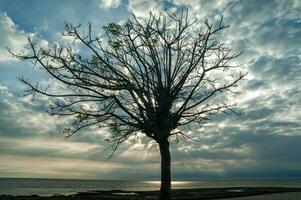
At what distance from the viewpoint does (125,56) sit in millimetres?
24266

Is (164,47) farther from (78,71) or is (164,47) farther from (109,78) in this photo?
(78,71)

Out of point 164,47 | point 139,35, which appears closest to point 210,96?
point 164,47

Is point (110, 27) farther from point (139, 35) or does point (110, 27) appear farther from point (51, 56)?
point (51, 56)

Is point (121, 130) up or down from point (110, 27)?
down

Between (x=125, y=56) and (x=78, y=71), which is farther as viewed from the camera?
(x=125, y=56)

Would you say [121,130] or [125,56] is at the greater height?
[125,56]

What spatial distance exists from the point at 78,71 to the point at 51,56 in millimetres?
1790

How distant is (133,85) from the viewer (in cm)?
2358

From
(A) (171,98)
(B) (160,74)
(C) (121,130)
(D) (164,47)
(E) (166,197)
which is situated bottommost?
(E) (166,197)

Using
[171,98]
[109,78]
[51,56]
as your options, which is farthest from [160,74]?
[51,56]

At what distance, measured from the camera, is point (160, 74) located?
78.7ft

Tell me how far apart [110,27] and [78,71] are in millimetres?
3374

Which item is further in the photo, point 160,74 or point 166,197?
point 160,74

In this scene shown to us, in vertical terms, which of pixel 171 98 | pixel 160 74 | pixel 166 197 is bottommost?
pixel 166 197
